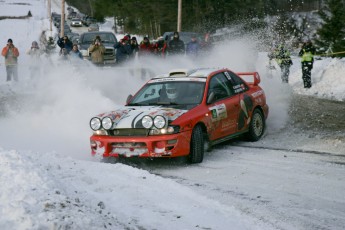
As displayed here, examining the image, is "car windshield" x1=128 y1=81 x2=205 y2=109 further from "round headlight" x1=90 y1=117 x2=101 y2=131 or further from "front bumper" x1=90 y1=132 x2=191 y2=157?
"round headlight" x1=90 y1=117 x2=101 y2=131

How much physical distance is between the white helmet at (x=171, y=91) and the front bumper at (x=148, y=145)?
1266mm

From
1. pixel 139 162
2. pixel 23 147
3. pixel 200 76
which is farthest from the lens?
pixel 23 147

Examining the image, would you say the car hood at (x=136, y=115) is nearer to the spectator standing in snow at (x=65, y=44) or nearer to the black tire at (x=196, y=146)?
the black tire at (x=196, y=146)

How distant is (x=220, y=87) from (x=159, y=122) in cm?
202

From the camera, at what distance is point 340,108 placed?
1505cm

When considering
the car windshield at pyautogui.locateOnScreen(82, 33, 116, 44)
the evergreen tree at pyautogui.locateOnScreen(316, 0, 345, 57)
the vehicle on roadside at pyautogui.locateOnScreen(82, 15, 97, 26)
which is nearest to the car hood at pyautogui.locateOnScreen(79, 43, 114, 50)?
the car windshield at pyautogui.locateOnScreen(82, 33, 116, 44)

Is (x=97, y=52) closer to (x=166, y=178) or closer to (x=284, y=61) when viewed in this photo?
(x=284, y=61)

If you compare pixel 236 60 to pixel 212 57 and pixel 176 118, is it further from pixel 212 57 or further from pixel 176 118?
pixel 176 118

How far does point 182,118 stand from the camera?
8.91 metres

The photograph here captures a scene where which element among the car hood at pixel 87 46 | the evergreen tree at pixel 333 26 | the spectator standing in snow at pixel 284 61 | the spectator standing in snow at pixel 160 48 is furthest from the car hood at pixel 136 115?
the evergreen tree at pixel 333 26

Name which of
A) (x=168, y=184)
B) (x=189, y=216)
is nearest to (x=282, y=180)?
(x=168, y=184)

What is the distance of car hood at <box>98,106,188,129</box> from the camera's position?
29.1 ft

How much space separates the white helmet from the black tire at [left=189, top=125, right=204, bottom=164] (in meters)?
1.05

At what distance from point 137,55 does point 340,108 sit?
9819 mm
